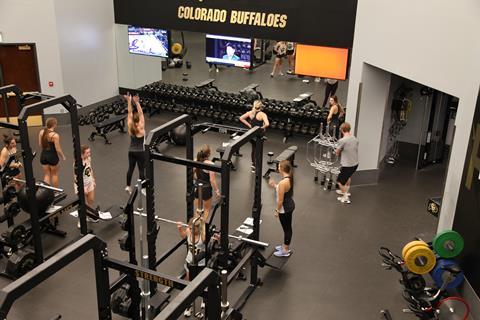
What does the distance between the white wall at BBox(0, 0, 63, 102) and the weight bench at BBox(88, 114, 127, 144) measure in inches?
70.7

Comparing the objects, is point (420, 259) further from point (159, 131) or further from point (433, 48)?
point (159, 131)

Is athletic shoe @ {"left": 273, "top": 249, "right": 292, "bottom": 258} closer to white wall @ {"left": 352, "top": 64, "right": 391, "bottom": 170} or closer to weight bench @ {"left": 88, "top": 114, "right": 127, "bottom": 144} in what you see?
white wall @ {"left": 352, "top": 64, "right": 391, "bottom": 170}

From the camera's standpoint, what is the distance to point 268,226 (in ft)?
27.2

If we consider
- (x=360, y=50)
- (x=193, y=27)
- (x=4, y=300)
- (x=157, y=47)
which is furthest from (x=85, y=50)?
(x=4, y=300)

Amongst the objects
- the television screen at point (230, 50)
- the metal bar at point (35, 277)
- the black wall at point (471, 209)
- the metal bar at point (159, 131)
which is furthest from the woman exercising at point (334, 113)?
the metal bar at point (35, 277)

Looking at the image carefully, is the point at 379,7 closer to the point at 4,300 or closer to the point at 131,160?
the point at 131,160

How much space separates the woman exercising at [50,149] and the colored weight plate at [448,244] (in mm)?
5634

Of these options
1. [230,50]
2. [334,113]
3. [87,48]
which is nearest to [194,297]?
[334,113]

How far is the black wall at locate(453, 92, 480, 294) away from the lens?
6.02m

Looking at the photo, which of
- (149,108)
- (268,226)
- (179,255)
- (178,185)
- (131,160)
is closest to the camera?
(179,255)

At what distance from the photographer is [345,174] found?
29.9ft

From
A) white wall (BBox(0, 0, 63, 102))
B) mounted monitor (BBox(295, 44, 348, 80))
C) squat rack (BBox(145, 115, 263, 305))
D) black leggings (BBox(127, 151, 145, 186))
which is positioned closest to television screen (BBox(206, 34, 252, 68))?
mounted monitor (BBox(295, 44, 348, 80))

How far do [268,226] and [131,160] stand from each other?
2654mm

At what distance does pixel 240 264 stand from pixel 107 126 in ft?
21.3
